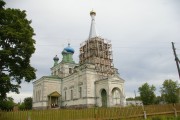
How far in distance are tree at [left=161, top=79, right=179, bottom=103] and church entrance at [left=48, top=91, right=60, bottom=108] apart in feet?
86.1

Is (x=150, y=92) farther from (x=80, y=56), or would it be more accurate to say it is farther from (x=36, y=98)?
(x=36, y=98)

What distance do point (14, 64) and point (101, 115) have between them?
786 cm

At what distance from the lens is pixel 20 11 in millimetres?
15125

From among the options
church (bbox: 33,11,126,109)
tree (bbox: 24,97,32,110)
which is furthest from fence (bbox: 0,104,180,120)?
tree (bbox: 24,97,32,110)

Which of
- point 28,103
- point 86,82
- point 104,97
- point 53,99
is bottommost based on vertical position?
point 28,103

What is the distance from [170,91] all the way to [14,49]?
41.0 m

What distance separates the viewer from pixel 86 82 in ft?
104

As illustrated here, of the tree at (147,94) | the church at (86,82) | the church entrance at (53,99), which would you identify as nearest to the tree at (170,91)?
the tree at (147,94)

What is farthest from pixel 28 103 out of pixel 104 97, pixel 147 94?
pixel 147 94

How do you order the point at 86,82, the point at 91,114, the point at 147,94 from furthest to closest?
the point at 147,94, the point at 86,82, the point at 91,114

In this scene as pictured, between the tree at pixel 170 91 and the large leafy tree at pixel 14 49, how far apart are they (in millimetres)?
37529

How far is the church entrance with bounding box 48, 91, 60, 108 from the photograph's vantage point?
119 ft

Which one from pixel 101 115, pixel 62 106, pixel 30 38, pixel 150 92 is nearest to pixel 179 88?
pixel 150 92

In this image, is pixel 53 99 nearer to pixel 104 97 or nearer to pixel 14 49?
pixel 104 97
